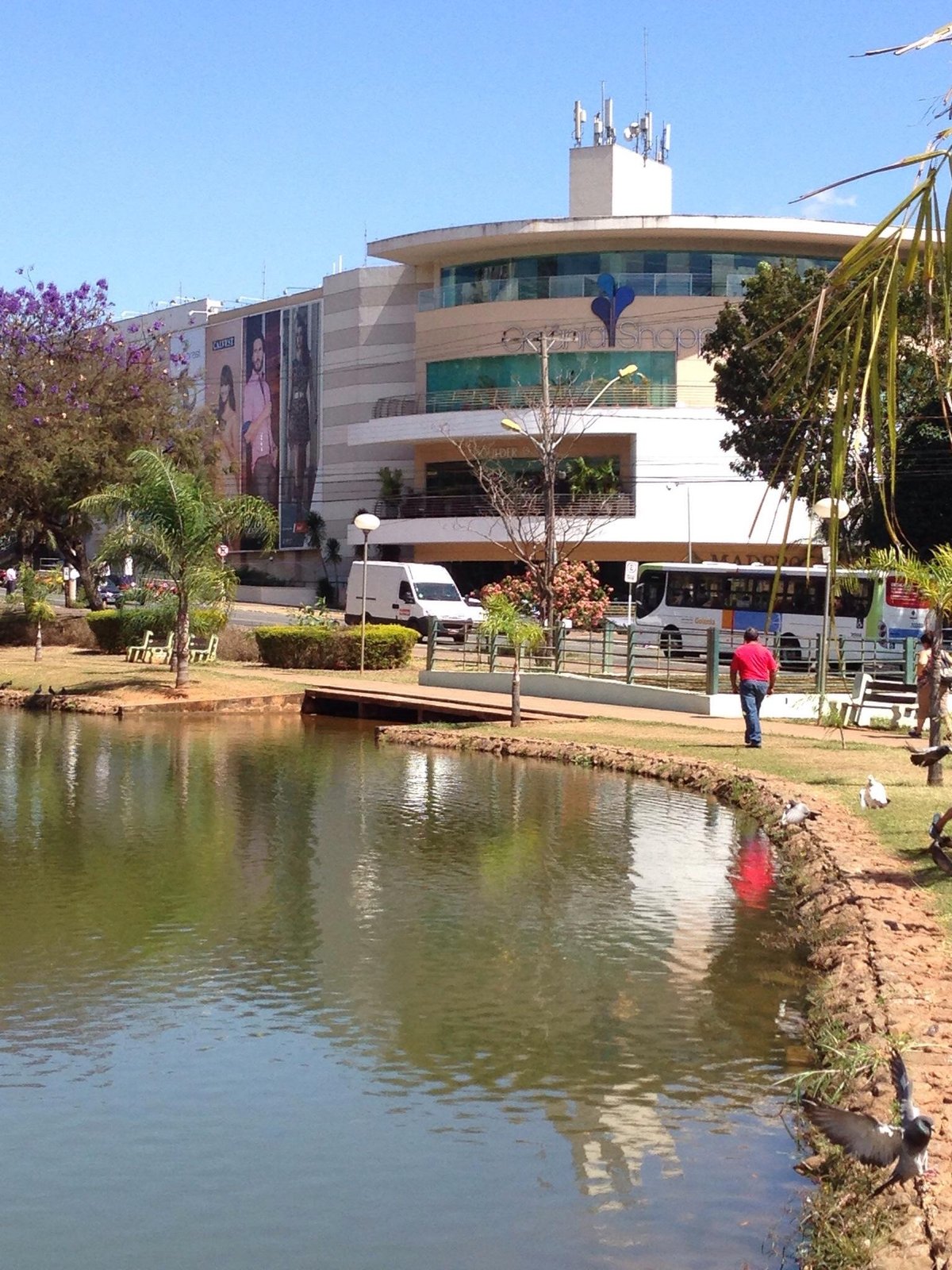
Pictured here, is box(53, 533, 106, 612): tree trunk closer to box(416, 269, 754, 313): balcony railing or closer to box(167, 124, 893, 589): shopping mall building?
box(167, 124, 893, 589): shopping mall building

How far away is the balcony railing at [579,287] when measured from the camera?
64125 millimetres

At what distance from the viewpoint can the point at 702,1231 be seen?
6715mm

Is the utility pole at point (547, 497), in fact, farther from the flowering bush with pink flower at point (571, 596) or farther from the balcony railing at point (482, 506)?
the balcony railing at point (482, 506)

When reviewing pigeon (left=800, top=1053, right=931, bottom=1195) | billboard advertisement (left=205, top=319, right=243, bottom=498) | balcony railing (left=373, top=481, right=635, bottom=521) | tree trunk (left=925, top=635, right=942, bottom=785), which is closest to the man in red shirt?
tree trunk (left=925, top=635, right=942, bottom=785)

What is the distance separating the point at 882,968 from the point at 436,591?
40.4m

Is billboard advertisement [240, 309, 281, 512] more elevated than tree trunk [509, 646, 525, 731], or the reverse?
billboard advertisement [240, 309, 281, 512]

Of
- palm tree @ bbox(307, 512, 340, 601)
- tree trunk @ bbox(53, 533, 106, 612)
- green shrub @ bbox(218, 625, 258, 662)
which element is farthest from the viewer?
palm tree @ bbox(307, 512, 340, 601)

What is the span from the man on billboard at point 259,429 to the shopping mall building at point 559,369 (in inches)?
157

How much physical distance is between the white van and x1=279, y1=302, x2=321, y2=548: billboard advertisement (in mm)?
24647

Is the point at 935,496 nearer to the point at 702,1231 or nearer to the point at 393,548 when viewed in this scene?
the point at 393,548

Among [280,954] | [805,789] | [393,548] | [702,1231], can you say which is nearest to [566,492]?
[393,548]

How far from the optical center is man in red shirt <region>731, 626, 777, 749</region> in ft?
73.2

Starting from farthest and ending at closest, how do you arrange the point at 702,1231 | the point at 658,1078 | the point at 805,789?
the point at 805,789 → the point at 658,1078 → the point at 702,1231

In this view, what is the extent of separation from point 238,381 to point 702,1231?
76343 mm
